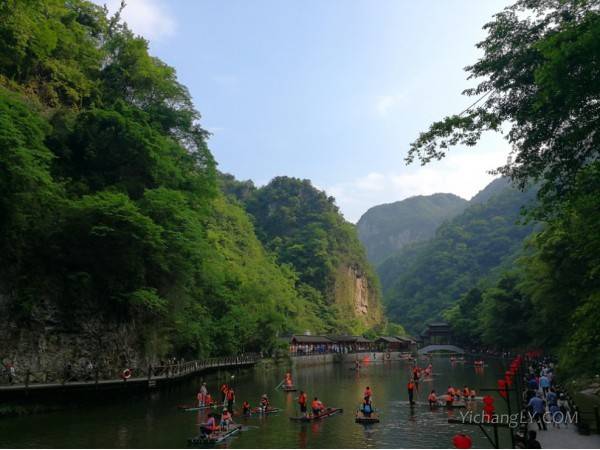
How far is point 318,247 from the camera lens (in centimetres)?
14312

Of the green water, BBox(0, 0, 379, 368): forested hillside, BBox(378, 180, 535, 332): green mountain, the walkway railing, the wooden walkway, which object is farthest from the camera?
BBox(378, 180, 535, 332): green mountain

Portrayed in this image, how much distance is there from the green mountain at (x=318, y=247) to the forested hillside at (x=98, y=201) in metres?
78.6

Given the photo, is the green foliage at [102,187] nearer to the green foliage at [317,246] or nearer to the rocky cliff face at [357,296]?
the green foliage at [317,246]

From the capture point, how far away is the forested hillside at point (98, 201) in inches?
1158

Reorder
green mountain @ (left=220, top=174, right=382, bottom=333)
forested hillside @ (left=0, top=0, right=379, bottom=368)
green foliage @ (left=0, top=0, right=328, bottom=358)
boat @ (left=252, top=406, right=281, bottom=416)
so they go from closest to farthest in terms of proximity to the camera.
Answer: boat @ (left=252, top=406, right=281, bottom=416) → forested hillside @ (left=0, top=0, right=379, bottom=368) → green foliage @ (left=0, top=0, right=328, bottom=358) → green mountain @ (left=220, top=174, right=382, bottom=333)

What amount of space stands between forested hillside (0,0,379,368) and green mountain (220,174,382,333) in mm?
78642

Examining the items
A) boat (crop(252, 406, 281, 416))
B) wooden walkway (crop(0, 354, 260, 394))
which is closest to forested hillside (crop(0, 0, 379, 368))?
wooden walkway (crop(0, 354, 260, 394))

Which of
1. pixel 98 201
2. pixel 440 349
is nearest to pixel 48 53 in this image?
pixel 98 201

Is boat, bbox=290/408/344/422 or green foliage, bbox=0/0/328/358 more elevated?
green foliage, bbox=0/0/328/358

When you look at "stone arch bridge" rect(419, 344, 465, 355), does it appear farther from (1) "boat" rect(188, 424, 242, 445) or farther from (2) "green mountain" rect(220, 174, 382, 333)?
(1) "boat" rect(188, 424, 242, 445)

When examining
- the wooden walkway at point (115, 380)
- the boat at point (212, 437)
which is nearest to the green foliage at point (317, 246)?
the wooden walkway at point (115, 380)

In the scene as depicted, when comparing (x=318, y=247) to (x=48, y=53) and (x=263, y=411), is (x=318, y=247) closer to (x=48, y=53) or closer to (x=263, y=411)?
(x=48, y=53)

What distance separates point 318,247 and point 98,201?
11358cm

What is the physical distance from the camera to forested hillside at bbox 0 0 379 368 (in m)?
29.4
